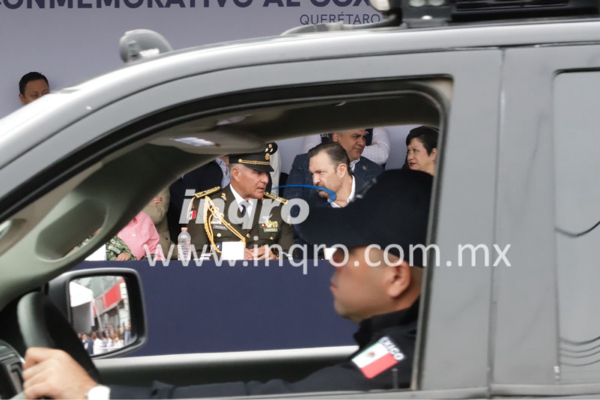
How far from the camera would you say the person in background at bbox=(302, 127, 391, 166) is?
2442 mm

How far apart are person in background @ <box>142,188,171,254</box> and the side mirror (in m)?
0.24

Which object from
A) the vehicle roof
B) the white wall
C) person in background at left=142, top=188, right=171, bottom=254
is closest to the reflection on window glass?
person in background at left=142, top=188, right=171, bottom=254

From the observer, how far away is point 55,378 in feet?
5.00

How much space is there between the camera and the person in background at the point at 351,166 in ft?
7.98

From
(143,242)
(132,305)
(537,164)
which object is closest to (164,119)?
(537,164)

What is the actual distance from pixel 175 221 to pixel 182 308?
831 mm

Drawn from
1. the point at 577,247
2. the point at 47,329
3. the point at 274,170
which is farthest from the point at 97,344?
the point at 577,247

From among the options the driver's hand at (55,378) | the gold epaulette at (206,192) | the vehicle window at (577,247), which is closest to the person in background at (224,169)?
the gold epaulette at (206,192)

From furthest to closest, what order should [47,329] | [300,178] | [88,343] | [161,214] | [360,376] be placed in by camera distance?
[300,178]
[161,214]
[88,343]
[47,329]
[360,376]

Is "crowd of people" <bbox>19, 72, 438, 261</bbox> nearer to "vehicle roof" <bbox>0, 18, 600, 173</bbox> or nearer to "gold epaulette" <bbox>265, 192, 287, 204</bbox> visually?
"gold epaulette" <bbox>265, 192, 287, 204</bbox>

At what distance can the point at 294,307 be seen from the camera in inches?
169

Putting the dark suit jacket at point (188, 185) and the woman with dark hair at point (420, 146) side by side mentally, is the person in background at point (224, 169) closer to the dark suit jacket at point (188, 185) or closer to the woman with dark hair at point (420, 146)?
the dark suit jacket at point (188, 185)

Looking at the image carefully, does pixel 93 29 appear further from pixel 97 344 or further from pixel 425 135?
pixel 425 135

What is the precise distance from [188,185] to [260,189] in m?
0.72
